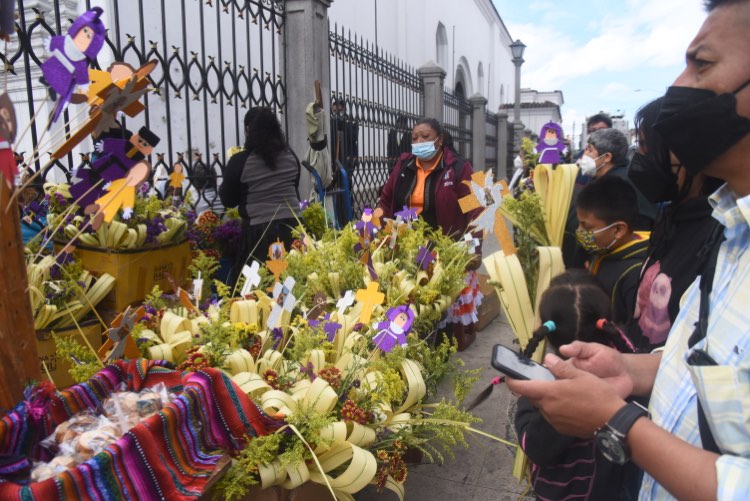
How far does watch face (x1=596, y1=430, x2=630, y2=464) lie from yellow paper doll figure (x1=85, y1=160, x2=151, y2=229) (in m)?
1.06

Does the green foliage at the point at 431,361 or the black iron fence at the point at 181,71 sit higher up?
the black iron fence at the point at 181,71

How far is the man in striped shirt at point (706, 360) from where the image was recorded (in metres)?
0.77

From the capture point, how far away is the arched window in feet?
56.3

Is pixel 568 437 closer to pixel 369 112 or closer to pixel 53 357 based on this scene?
pixel 53 357

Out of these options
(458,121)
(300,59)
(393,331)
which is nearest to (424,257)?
(393,331)

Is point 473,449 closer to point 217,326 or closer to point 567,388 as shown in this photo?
point 217,326

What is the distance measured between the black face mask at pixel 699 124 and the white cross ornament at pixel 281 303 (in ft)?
3.80

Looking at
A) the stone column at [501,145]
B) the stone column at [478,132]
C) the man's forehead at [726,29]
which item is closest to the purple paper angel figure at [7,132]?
the man's forehead at [726,29]

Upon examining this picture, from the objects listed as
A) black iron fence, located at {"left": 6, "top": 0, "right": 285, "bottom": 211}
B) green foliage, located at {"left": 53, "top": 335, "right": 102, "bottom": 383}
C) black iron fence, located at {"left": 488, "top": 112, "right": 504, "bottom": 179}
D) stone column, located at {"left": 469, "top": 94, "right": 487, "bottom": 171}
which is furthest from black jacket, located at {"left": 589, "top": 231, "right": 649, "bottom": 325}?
black iron fence, located at {"left": 488, "top": 112, "right": 504, "bottom": 179}

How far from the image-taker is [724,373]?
0.77m

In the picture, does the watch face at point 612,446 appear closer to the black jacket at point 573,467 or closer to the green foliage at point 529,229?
the black jacket at point 573,467

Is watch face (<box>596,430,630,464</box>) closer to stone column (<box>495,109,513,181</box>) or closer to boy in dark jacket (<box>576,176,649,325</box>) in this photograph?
boy in dark jacket (<box>576,176,649,325</box>)

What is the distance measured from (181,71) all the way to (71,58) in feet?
16.3

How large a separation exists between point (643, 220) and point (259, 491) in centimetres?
246
